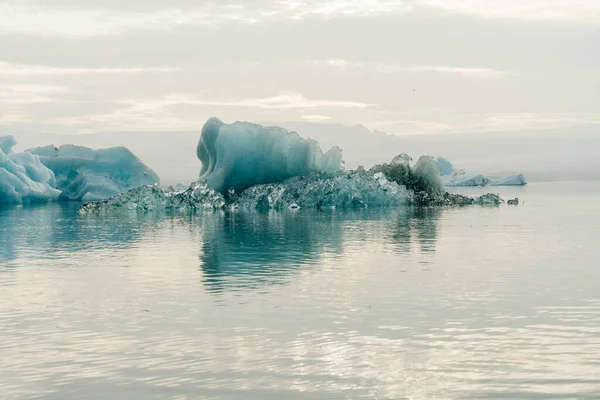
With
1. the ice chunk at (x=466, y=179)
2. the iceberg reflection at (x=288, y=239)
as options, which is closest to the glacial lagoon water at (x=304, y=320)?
the iceberg reflection at (x=288, y=239)

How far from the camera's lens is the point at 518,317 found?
48.2 feet

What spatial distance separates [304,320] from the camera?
1465 centimetres

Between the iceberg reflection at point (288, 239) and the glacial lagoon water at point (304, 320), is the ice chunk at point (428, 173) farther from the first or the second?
the glacial lagoon water at point (304, 320)

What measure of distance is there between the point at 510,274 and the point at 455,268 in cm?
193

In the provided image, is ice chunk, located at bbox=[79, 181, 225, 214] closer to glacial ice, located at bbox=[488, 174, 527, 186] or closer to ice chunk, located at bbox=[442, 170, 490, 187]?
ice chunk, located at bbox=[442, 170, 490, 187]

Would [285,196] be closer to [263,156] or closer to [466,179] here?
[263,156]

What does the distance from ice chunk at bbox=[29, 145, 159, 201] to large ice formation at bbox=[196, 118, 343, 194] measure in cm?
2815

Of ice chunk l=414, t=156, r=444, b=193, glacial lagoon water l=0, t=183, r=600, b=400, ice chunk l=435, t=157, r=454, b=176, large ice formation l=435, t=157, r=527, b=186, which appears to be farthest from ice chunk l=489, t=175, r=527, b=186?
glacial lagoon water l=0, t=183, r=600, b=400

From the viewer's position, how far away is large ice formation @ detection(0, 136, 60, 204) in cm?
7350

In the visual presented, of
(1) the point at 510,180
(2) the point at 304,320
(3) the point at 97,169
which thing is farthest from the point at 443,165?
(2) the point at 304,320

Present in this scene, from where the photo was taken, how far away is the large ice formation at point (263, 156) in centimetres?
5794

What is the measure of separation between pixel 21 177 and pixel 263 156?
3054cm

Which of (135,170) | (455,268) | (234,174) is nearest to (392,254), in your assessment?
(455,268)

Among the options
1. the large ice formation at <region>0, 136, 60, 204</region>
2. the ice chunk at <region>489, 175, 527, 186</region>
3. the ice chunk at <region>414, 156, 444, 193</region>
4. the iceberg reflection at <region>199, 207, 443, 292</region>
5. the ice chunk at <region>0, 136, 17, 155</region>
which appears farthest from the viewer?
the ice chunk at <region>489, 175, 527, 186</region>
